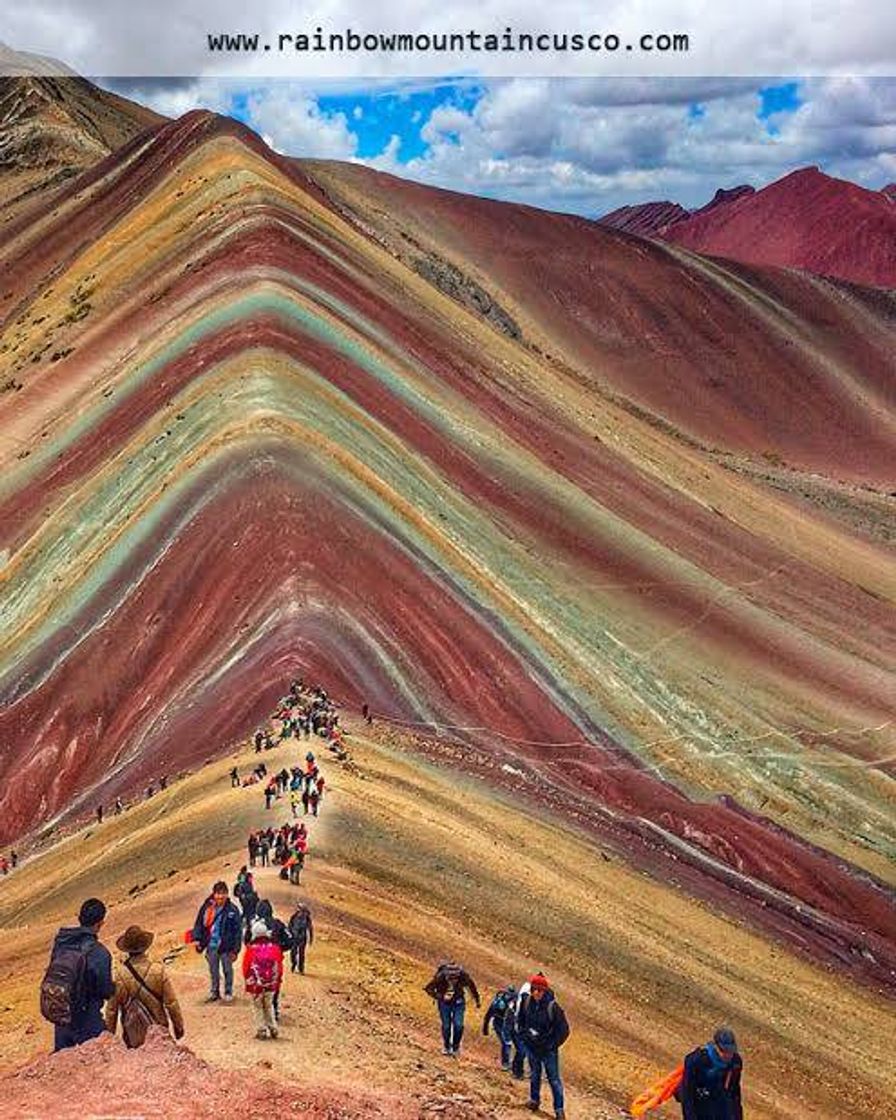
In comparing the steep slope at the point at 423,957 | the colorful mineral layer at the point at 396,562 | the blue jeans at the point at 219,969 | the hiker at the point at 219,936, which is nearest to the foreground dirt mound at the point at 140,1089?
the steep slope at the point at 423,957

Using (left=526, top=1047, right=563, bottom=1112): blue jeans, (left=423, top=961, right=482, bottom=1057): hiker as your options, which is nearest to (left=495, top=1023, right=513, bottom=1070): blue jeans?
(left=423, top=961, right=482, bottom=1057): hiker

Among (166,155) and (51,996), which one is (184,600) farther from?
(166,155)

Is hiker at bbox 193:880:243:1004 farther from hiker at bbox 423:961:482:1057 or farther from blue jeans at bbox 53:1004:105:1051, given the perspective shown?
blue jeans at bbox 53:1004:105:1051

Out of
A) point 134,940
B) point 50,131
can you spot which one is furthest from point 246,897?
point 50,131

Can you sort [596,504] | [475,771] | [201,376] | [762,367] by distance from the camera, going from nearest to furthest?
[475,771], [201,376], [596,504], [762,367]

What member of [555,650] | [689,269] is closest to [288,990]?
[555,650]
